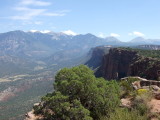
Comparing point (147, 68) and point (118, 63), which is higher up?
point (147, 68)

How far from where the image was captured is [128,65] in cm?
10844

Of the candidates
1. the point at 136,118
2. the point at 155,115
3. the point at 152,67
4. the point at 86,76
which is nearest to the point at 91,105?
the point at 86,76

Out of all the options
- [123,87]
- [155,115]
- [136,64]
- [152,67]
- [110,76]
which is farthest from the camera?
[110,76]

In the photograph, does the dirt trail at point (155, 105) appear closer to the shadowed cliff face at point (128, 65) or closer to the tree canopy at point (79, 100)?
the tree canopy at point (79, 100)

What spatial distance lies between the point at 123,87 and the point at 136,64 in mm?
60522

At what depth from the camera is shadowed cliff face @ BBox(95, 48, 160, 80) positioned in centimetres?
8116

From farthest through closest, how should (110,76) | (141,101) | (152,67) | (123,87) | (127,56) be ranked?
(110,76) → (127,56) → (152,67) → (123,87) → (141,101)

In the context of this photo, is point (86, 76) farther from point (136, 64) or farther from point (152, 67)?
point (136, 64)

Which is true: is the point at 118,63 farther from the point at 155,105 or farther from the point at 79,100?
the point at 155,105

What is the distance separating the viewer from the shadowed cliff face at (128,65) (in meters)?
81.2

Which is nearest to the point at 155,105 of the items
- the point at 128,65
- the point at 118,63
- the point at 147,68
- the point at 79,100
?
the point at 79,100

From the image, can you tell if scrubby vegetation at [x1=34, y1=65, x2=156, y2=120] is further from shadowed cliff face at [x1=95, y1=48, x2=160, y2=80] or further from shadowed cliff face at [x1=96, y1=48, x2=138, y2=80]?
shadowed cliff face at [x1=96, y1=48, x2=138, y2=80]

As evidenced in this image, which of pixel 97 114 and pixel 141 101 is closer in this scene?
pixel 141 101

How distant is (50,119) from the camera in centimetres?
2614
